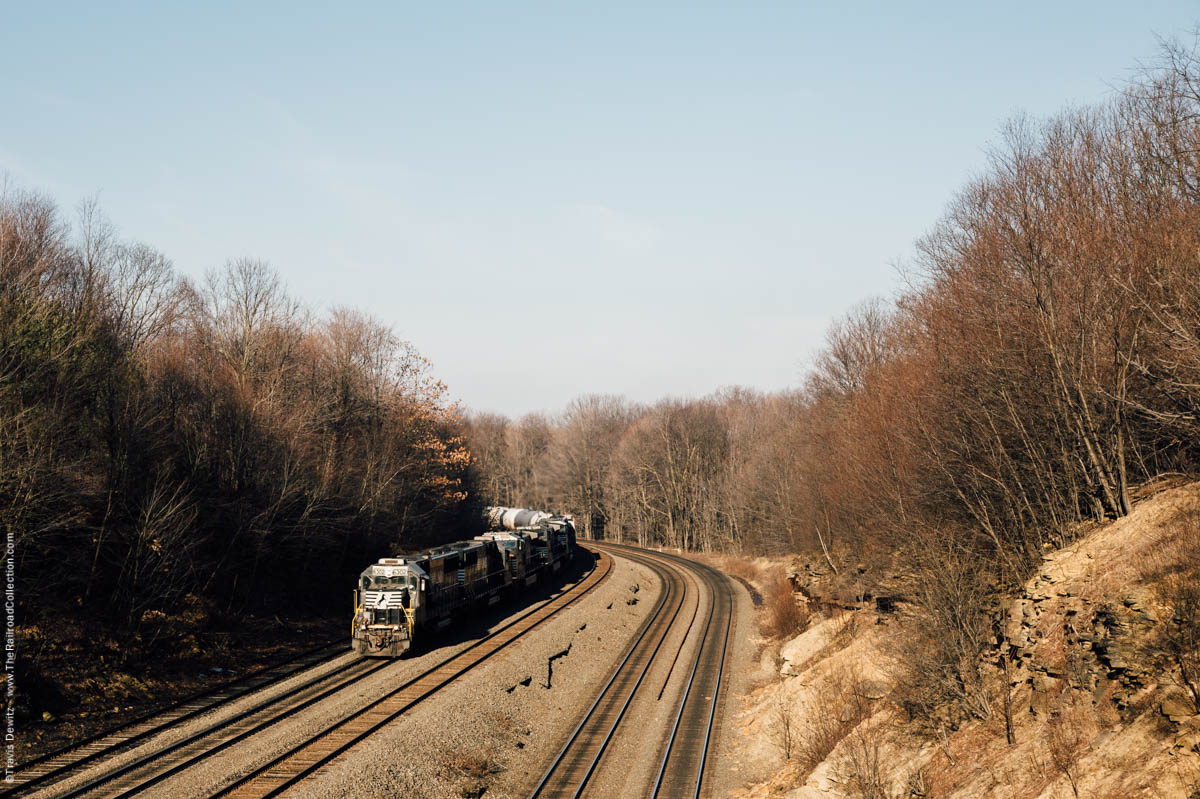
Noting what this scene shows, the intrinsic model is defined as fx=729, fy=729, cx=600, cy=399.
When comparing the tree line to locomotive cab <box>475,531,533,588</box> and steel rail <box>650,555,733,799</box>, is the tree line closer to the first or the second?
locomotive cab <box>475,531,533,588</box>

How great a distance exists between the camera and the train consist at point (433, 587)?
92.8 feet

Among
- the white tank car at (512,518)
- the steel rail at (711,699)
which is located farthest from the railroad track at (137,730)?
the white tank car at (512,518)

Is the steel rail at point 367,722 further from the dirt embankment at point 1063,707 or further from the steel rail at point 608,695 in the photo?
the dirt embankment at point 1063,707

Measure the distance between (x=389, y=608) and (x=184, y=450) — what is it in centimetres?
1214

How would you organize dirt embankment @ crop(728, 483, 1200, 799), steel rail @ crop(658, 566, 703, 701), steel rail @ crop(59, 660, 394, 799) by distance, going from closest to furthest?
dirt embankment @ crop(728, 483, 1200, 799) → steel rail @ crop(59, 660, 394, 799) → steel rail @ crop(658, 566, 703, 701)

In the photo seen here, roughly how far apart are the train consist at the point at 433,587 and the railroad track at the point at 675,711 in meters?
7.94

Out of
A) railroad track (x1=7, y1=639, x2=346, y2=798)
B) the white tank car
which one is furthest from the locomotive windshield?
the white tank car

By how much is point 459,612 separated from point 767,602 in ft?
69.0

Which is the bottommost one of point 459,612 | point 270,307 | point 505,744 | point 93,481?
point 505,744

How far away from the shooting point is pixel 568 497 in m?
107

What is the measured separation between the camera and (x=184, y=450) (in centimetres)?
3192

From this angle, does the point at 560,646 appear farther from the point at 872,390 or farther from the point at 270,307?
the point at 270,307

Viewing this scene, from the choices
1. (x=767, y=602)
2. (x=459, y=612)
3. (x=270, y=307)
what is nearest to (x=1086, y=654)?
(x=459, y=612)

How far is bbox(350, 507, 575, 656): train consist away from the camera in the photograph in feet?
92.8
